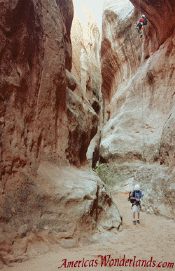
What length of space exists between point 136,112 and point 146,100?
108 centimetres

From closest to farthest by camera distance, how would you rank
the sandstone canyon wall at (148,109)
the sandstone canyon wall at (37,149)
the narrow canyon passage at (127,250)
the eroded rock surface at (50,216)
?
the narrow canyon passage at (127,250)
the eroded rock surface at (50,216)
the sandstone canyon wall at (37,149)
the sandstone canyon wall at (148,109)

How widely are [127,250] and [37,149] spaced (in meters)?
2.95

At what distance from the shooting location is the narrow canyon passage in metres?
3.64

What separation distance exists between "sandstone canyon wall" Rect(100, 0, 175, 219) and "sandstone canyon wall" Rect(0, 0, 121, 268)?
336 centimetres

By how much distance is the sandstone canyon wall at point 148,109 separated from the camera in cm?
898

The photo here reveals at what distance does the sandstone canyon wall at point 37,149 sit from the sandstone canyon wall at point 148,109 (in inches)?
132

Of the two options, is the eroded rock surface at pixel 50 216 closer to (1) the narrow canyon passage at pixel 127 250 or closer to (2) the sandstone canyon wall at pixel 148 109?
(1) the narrow canyon passage at pixel 127 250

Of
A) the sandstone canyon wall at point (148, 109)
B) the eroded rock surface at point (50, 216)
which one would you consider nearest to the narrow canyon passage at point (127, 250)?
the eroded rock surface at point (50, 216)

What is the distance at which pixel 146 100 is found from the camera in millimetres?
15719

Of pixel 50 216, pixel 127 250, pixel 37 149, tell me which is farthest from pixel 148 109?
pixel 50 216

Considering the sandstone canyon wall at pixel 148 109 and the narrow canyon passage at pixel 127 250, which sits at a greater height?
the sandstone canyon wall at pixel 148 109

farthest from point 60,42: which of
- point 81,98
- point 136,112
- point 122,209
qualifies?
point 136,112

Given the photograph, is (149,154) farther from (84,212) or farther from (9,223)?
(9,223)

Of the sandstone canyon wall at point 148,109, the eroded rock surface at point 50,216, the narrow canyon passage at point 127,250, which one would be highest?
the sandstone canyon wall at point 148,109
